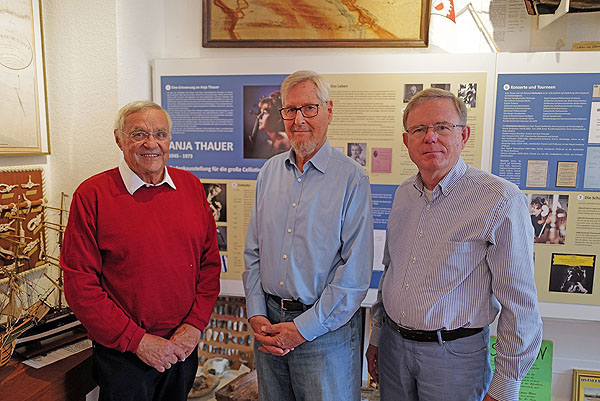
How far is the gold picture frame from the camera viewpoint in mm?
2289

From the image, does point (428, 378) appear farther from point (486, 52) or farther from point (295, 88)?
point (486, 52)

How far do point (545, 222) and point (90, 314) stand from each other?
213cm

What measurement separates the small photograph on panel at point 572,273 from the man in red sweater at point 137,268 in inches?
70.4

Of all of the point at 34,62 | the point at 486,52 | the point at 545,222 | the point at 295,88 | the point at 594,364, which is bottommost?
the point at 594,364

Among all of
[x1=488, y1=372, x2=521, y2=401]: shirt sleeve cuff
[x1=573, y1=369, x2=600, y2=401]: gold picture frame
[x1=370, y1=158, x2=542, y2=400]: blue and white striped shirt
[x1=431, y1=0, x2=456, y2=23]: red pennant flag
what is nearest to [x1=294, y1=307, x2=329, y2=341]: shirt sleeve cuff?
[x1=370, y1=158, x2=542, y2=400]: blue and white striped shirt

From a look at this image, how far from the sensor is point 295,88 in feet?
4.85

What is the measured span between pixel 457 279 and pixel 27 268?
1955mm

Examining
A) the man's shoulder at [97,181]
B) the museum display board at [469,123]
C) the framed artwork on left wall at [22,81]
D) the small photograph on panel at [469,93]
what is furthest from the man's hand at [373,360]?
the framed artwork on left wall at [22,81]

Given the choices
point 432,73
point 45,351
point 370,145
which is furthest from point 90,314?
point 432,73

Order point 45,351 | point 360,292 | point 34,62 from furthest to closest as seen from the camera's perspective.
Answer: point 34,62
point 45,351
point 360,292

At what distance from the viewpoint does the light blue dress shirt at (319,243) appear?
4.69ft

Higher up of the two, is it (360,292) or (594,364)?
(360,292)

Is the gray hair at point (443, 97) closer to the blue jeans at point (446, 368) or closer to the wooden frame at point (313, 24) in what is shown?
the blue jeans at point (446, 368)

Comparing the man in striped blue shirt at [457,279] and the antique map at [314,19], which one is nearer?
the man in striped blue shirt at [457,279]
